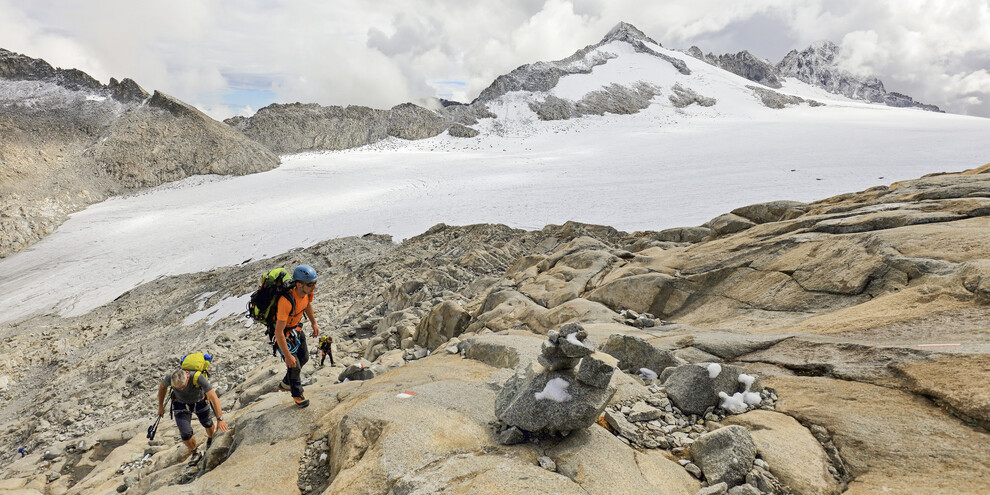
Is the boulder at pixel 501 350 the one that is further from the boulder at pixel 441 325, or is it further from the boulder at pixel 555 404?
the boulder at pixel 441 325

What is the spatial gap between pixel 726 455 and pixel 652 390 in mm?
1690

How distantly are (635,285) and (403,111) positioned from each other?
260 ft

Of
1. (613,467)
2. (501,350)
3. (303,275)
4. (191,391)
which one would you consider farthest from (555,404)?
(191,391)

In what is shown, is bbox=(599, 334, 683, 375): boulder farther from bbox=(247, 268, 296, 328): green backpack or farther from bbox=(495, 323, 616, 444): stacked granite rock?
bbox=(247, 268, 296, 328): green backpack

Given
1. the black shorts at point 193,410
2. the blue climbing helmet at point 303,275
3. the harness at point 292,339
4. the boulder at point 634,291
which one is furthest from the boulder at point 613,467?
the boulder at point 634,291

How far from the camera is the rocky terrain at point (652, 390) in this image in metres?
3.98

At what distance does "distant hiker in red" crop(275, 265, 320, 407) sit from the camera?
6.33 m

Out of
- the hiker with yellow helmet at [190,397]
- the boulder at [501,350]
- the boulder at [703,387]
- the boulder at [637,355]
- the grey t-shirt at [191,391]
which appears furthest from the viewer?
the boulder at [501,350]

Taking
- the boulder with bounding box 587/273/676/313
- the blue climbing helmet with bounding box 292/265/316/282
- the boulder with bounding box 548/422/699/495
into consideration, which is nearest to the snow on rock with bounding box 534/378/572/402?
the boulder with bounding box 548/422/699/495

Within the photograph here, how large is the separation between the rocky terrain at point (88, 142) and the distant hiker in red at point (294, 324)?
164 ft

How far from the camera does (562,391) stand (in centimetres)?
454

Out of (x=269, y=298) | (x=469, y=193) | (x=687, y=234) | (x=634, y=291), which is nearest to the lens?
(x=269, y=298)

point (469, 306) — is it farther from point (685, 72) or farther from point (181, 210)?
point (685, 72)

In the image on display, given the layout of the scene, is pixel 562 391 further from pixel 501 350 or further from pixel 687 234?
pixel 687 234
